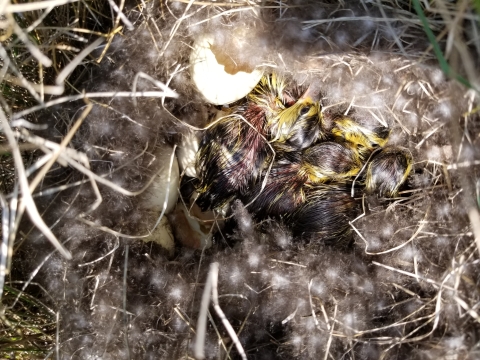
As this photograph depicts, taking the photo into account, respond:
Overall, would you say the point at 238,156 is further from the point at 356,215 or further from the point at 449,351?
the point at 449,351

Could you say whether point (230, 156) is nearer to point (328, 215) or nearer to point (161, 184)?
point (161, 184)

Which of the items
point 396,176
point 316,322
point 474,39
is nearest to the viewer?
point 474,39

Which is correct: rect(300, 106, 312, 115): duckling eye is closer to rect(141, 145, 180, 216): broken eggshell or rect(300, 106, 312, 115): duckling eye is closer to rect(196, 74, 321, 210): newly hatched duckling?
rect(196, 74, 321, 210): newly hatched duckling

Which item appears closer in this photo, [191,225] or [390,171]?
[390,171]

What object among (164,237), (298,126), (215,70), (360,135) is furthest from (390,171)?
(164,237)

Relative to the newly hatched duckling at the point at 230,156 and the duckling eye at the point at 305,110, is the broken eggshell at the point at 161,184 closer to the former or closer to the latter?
the newly hatched duckling at the point at 230,156

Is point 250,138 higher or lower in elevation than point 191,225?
higher

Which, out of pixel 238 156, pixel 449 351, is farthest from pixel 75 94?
pixel 449 351
